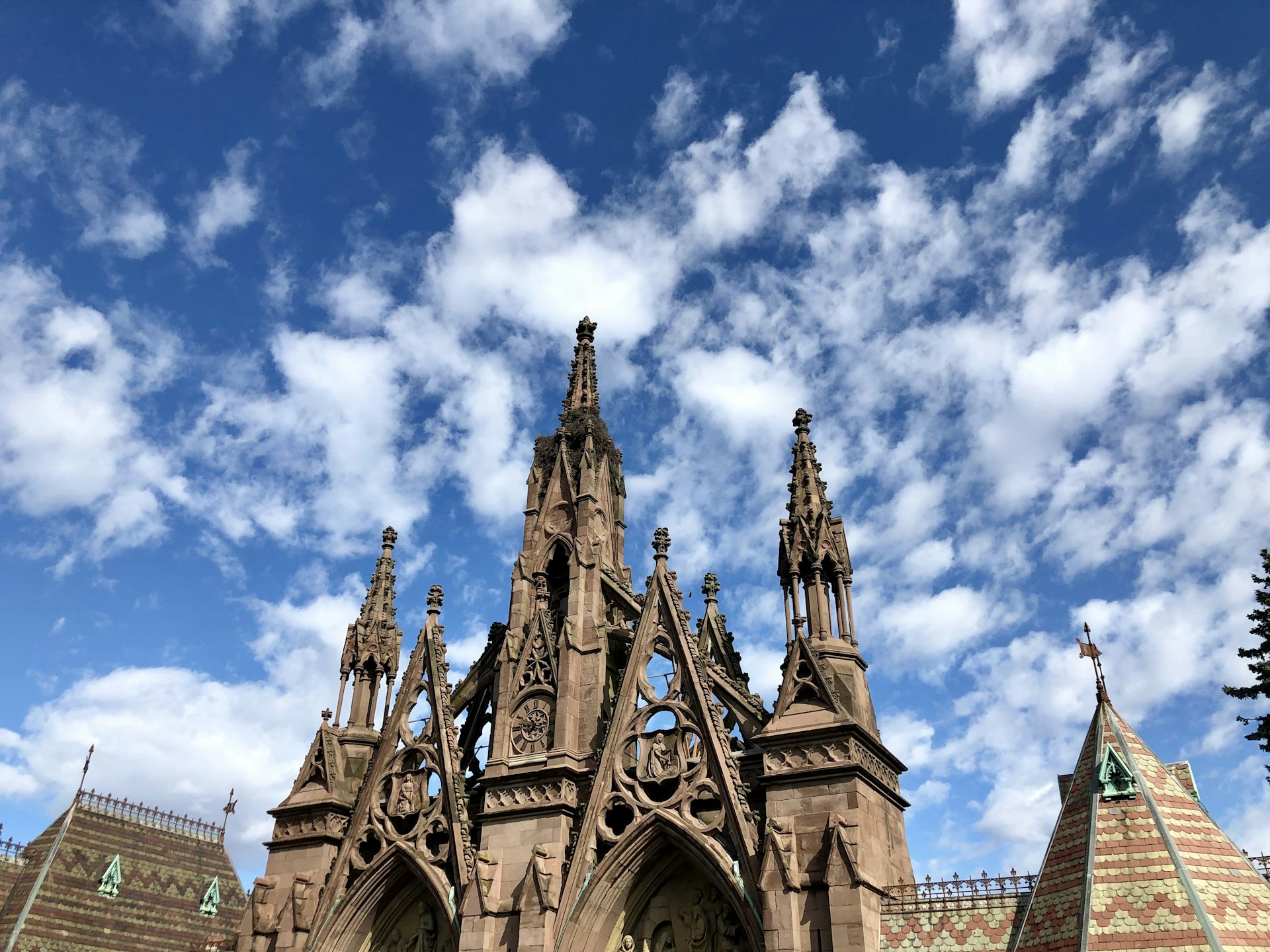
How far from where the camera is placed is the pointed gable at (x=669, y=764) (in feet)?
66.0

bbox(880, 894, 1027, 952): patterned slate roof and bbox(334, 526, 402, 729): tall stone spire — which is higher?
bbox(334, 526, 402, 729): tall stone spire

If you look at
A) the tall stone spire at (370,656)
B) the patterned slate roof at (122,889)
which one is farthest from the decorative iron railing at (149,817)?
the tall stone spire at (370,656)

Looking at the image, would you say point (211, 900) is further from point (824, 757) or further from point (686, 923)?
point (824, 757)

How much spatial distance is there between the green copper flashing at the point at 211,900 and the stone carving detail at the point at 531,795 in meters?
28.1

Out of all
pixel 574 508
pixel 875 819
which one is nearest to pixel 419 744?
pixel 574 508

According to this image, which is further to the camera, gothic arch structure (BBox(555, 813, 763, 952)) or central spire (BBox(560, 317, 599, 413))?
central spire (BBox(560, 317, 599, 413))

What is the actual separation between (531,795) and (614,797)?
2.16m

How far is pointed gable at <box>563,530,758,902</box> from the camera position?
792 inches

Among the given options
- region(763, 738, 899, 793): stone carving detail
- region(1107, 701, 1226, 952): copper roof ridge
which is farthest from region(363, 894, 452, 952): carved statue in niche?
region(1107, 701, 1226, 952): copper roof ridge

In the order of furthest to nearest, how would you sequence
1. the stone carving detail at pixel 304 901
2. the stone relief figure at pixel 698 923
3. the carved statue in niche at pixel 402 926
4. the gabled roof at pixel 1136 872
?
1. the stone carving detail at pixel 304 901
2. the carved statue in niche at pixel 402 926
3. the stone relief figure at pixel 698 923
4. the gabled roof at pixel 1136 872

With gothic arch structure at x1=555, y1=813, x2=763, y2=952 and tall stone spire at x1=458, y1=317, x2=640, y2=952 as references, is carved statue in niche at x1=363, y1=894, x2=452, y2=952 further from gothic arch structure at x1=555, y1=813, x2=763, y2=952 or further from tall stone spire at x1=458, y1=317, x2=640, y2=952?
gothic arch structure at x1=555, y1=813, x2=763, y2=952

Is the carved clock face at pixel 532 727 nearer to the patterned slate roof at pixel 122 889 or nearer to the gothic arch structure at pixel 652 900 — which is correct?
the gothic arch structure at pixel 652 900

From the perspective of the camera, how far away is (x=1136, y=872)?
1534 centimetres

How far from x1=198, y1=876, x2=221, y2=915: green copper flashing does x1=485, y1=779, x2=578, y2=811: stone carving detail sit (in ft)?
92.3
